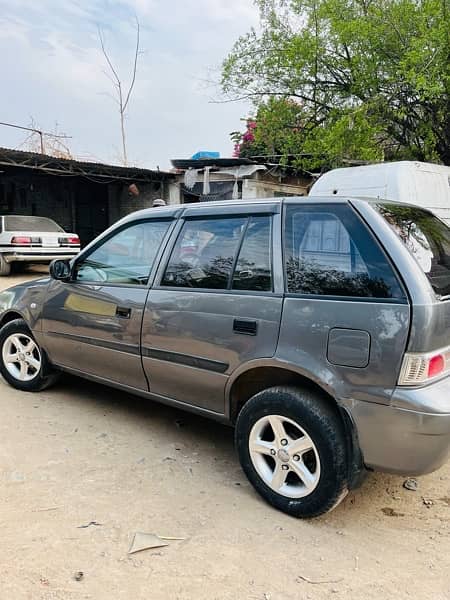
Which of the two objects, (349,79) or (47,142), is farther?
(47,142)

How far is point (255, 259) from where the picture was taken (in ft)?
8.91

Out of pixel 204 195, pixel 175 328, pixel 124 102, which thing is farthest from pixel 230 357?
pixel 124 102

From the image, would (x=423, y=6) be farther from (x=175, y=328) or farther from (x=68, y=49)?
(x=68, y=49)

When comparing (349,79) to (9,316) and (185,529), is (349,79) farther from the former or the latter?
(185,529)

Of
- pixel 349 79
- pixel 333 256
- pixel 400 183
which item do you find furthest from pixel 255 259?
pixel 349 79

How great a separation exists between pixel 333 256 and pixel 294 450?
3.41 feet

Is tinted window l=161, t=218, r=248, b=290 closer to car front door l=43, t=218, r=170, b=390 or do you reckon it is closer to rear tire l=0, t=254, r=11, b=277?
car front door l=43, t=218, r=170, b=390

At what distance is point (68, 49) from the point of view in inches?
603

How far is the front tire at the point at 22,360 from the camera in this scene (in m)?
4.08

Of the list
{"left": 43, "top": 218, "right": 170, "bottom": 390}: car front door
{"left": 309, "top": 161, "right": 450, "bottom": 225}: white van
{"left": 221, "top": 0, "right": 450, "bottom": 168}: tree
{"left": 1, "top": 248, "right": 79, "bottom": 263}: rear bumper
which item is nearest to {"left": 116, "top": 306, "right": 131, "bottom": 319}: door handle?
→ {"left": 43, "top": 218, "right": 170, "bottom": 390}: car front door

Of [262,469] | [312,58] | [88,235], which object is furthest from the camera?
[88,235]

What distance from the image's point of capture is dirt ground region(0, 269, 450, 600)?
1.99 meters

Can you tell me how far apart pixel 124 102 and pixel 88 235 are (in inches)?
310

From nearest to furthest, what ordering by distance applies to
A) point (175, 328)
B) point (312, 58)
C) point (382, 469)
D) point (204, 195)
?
point (382, 469)
point (175, 328)
point (312, 58)
point (204, 195)
